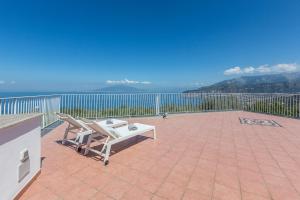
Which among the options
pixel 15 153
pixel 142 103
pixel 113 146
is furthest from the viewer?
pixel 142 103

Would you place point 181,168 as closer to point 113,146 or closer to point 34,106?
point 113,146

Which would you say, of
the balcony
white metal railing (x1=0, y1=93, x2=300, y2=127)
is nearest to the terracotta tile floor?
the balcony

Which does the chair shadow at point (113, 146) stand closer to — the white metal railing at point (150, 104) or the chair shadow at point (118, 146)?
the chair shadow at point (118, 146)

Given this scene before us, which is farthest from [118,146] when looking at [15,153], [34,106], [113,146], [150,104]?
[150,104]

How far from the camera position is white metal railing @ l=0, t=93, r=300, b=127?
5.36m

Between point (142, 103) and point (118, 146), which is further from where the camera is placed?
point (142, 103)

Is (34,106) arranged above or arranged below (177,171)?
above

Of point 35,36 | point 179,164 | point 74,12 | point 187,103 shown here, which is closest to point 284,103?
point 187,103

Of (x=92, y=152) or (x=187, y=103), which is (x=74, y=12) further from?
(x=92, y=152)

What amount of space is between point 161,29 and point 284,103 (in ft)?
39.5

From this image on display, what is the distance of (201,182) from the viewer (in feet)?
7.00

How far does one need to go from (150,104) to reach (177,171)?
17.4 ft

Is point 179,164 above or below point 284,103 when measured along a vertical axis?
below

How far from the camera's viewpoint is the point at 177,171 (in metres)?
2.43
